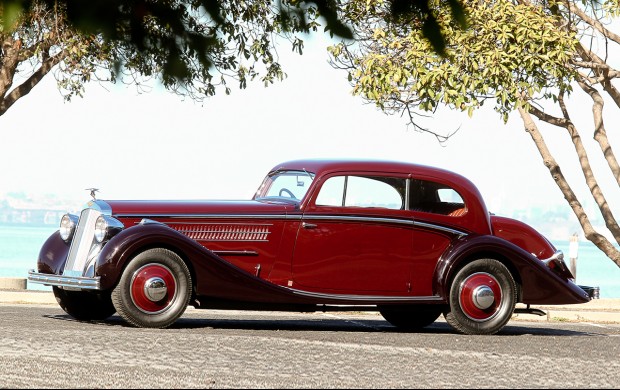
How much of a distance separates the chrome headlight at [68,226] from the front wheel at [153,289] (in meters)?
1.39

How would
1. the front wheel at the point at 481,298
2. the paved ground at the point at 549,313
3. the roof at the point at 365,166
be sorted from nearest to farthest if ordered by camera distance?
the front wheel at the point at 481,298 → the roof at the point at 365,166 → the paved ground at the point at 549,313

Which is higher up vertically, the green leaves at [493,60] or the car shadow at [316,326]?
the green leaves at [493,60]

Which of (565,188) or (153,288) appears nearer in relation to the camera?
(153,288)

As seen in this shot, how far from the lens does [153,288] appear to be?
9836 mm

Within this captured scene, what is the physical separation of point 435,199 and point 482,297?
1128 mm

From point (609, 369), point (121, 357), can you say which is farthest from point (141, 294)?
point (609, 369)

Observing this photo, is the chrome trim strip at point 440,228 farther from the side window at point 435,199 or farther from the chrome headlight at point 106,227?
the chrome headlight at point 106,227

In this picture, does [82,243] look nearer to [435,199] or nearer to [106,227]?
[106,227]

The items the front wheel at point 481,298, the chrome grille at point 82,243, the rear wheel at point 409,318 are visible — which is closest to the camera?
the chrome grille at point 82,243

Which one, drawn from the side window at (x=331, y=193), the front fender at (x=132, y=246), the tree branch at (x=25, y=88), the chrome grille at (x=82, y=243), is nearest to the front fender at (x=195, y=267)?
the front fender at (x=132, y=246)

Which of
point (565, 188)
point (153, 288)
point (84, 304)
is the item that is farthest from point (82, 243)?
point (565, 188)

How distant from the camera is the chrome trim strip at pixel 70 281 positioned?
32.1 ft

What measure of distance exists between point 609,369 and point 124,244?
4189 millimetres

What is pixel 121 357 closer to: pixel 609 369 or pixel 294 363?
pixel 294 363
